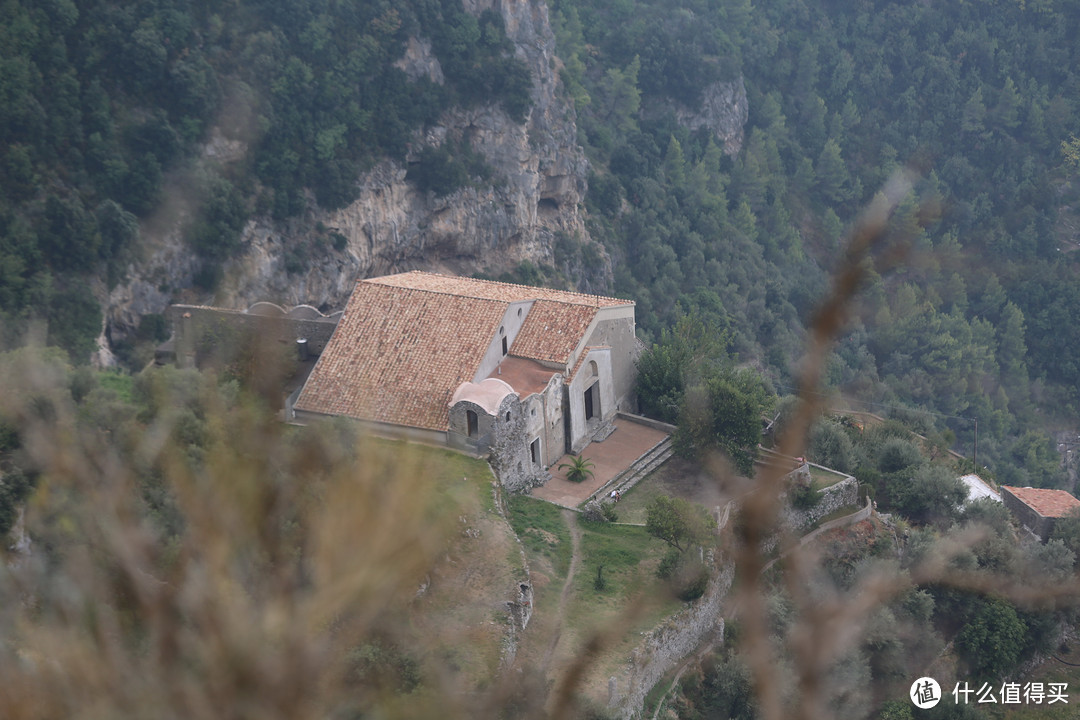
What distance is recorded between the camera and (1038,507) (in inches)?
1199

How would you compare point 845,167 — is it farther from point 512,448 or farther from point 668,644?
point 668,644

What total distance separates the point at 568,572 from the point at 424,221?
32.7 meters

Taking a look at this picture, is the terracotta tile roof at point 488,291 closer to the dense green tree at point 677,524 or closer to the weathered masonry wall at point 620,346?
the weathered masonry wall at point 620,346

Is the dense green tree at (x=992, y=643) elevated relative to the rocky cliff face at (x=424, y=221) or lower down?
lower down

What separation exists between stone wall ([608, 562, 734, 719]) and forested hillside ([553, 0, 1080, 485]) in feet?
65.7

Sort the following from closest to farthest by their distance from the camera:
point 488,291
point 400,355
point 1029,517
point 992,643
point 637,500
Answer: point 992,643, point 637,500, point 400,355, point 488,291, point 1029,517

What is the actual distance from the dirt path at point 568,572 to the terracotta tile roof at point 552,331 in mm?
4400

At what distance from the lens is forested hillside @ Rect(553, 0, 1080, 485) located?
2105 inches

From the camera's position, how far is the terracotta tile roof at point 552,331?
2603 centimetres

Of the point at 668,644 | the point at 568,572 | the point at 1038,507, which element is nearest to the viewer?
the point at 668,644

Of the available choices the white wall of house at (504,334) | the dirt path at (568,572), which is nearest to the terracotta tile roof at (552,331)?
the white wall of house at (504,334)

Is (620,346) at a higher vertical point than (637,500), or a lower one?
higher

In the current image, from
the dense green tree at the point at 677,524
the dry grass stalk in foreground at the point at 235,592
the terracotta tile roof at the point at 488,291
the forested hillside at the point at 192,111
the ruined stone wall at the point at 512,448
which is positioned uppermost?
the dry grass stalk in foreground at the point at 235,592

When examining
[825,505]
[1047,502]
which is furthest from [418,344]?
[1047,502]
